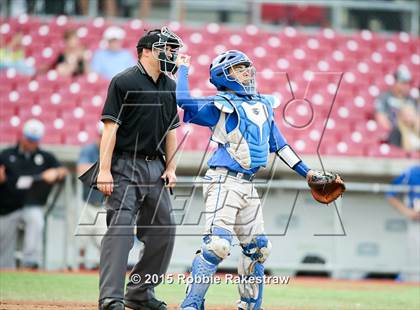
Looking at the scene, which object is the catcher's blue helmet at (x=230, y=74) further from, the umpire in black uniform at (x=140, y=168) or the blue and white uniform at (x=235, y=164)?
the umpire in black uniform at (x=140, y=168)

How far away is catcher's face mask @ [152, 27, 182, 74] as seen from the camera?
25.5 feet

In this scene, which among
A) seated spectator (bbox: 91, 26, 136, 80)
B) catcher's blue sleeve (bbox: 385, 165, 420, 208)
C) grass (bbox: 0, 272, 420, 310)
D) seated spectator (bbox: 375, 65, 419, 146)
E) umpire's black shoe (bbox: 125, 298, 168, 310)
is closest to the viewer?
umpire's black shoe (bbox: 125, 298, 168, 310)

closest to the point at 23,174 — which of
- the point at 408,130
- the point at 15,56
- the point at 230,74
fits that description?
the point at 15,56

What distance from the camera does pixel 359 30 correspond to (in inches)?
739

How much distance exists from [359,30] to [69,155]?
6970 mm

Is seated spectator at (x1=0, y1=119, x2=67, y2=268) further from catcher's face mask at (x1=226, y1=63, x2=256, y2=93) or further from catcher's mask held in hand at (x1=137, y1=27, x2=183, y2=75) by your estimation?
catcher's face mask at (x1=226, y1=63, x2=256, y2=93)

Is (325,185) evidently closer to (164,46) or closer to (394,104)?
(164,46)

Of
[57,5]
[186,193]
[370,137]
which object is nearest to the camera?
[186,193]

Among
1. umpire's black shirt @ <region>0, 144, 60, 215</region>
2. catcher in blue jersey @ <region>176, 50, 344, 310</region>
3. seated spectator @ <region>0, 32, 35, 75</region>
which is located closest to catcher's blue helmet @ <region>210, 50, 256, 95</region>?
catcher in blue jersey @ <region>176, 50, 344, 310</region>

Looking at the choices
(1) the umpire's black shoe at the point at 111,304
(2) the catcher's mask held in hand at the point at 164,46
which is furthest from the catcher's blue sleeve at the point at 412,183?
(1) the umpire's black shoe at the point at 111,304

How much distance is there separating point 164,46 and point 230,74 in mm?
567

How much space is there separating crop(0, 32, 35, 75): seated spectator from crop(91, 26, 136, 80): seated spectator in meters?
1.30

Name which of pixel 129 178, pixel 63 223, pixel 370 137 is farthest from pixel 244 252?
pixel 370 137

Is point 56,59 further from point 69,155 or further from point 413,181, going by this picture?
point 413,181
